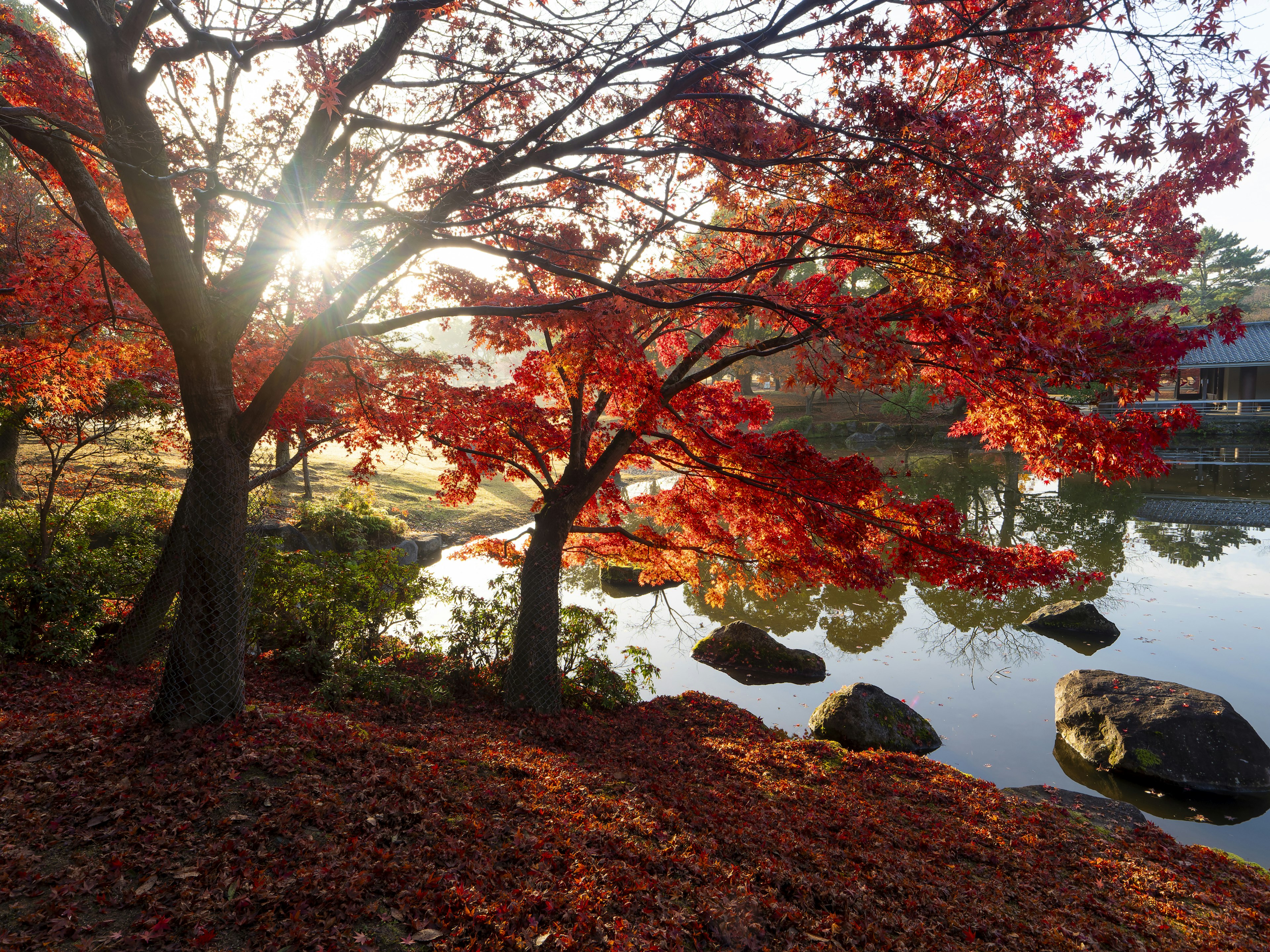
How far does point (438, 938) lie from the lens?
2814mm

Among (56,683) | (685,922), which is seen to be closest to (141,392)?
(56,683)

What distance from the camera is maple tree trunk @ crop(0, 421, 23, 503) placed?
10.1 m

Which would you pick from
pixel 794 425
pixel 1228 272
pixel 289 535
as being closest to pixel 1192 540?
pixel 794 425

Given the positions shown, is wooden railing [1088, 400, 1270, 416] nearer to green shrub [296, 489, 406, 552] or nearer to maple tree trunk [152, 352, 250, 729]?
green shrub [296, 489, 406, 552]

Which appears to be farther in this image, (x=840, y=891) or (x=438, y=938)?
(x=840, y=891)

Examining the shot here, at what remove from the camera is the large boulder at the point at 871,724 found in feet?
26.8

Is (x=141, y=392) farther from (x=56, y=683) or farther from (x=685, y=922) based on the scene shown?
(x=685, y=922)

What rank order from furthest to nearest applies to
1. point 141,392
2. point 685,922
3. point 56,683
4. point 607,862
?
point 141,392 < point 56,683 < point 607,862 < point 685,922

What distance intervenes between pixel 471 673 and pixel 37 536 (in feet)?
16.6

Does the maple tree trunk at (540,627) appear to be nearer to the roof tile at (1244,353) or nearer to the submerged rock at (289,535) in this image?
the submerged rock at (289,535)

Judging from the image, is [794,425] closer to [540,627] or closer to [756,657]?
[756,657]

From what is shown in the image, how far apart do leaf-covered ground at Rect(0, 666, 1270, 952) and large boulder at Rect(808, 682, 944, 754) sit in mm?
2138

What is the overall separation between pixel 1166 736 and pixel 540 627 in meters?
7.85

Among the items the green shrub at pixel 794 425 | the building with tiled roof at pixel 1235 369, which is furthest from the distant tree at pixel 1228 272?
the green shrub at pixel 794 425
